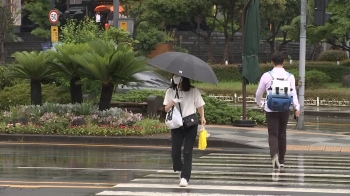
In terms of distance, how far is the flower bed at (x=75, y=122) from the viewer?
17056 millimetres

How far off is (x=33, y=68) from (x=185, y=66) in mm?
8292

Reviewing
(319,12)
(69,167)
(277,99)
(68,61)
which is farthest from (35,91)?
(277,99)

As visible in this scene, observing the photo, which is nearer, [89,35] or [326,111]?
[89,35]

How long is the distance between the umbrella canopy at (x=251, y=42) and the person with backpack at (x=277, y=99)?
8.67 metres

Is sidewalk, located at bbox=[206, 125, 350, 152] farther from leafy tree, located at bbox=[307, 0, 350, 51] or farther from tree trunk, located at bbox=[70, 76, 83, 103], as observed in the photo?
leafy tree, located at bbox=[307, 0, 350, 51]

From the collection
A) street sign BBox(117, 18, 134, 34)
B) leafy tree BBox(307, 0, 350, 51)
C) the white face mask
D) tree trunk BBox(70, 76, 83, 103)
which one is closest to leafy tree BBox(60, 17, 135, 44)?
tree trunk BBox(70, 76, 83, 103)

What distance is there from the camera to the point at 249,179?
1116cm

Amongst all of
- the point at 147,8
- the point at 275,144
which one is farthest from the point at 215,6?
the point at 275,144

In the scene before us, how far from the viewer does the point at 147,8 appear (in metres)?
46.9

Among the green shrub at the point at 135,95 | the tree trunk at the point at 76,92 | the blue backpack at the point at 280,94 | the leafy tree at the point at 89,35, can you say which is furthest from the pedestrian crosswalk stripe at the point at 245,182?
the leafy tree at the point at 89,35

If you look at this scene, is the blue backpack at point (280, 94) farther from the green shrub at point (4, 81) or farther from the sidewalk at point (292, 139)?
the green shrub at point (4, 81)

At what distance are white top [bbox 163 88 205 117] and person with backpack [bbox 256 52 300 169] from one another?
1745 millimetres

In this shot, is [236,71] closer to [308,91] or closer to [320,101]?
Answer: [308,91]

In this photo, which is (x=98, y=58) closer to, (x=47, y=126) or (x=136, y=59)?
(x=136, y=59)
